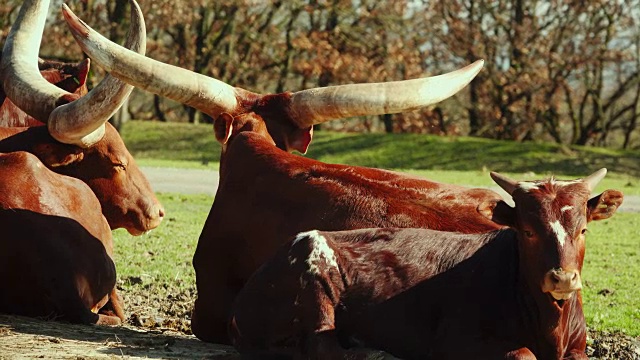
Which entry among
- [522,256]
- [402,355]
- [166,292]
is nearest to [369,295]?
[402,355]

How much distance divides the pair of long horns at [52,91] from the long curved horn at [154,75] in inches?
11.7

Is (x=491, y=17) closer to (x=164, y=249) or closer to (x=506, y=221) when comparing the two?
(x=164, y=249)

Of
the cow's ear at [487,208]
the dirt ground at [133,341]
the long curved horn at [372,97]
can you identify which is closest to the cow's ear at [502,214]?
the cow's ear at [487,208]

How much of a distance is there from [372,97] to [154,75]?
150 centimetres

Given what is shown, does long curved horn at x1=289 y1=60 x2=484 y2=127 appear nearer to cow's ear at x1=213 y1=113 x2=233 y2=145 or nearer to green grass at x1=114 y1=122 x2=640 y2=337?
cow's ear at x1=213 y1=113 x2=233 y2=145

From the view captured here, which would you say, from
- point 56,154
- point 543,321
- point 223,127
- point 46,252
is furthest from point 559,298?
point 56,154

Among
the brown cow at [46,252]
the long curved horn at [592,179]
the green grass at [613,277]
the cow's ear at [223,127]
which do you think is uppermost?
the cow's ear at [223,127]

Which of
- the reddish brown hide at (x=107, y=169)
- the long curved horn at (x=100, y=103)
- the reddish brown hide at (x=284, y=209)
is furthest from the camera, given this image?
the reddish brown hide at (x=107, y=169)

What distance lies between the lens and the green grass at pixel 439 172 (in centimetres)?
1020

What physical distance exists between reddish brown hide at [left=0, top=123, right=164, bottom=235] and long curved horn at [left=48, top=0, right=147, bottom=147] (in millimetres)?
320

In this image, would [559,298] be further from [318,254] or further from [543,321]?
[318,254]

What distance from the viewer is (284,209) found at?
7105 mm

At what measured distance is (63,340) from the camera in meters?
6.68

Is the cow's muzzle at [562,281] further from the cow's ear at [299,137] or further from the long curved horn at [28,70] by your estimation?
the long curved horn at [28,70]
